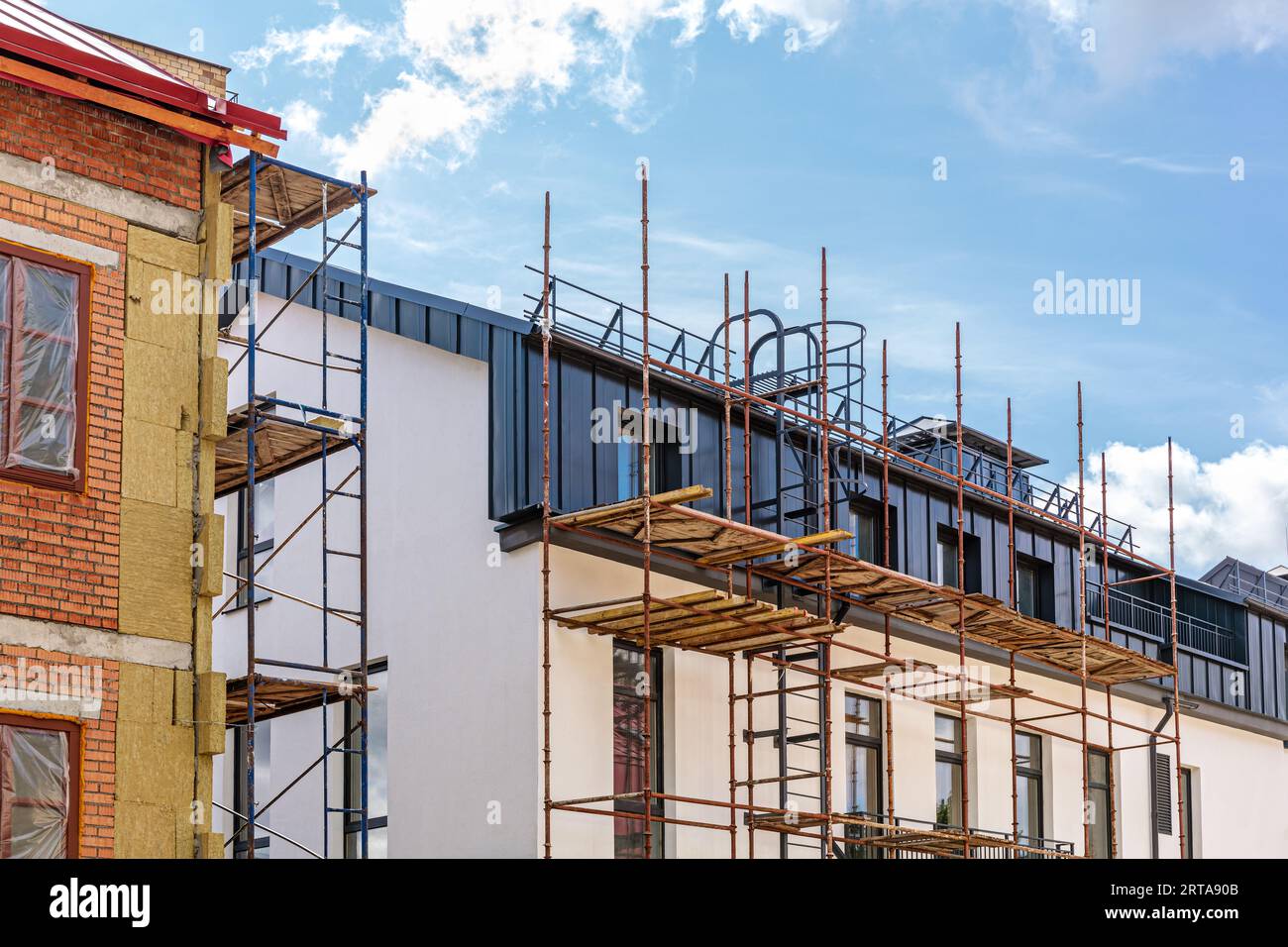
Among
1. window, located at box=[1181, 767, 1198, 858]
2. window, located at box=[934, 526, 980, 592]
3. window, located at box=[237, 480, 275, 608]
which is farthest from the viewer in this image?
window, located at box=[1181, 767, 1198, 858]

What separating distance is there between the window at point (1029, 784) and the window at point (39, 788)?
1643cm

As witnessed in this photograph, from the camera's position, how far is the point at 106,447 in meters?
14.9

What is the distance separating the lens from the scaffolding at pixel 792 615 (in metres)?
19.6

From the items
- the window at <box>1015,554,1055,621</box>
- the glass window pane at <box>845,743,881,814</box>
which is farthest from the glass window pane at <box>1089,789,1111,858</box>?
the glass window pane at <box>845,743,881,814</box>

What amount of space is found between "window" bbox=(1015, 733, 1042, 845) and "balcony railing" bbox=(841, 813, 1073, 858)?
267 millimetres

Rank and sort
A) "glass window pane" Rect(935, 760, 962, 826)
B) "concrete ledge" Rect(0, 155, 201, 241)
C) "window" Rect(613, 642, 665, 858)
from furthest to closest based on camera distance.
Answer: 1. "glass window pane" Rect(935, 760, 962, 826)
2. "window" Rect(613, 642, 665, 858)
3. "concrete ledge" Rect(0, 155, 201, 241)

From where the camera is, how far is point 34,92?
1512 cm

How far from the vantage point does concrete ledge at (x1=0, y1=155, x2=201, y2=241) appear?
49.0 feet

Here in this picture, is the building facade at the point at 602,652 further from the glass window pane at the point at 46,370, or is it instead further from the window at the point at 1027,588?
the glass window pane at the point at 46,370

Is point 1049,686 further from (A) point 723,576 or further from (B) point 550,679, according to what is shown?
(B) point 550,679

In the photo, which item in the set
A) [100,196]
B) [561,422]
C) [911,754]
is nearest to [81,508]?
[100,196]

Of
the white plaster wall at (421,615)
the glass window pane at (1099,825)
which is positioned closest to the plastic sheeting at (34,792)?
the white plaster wall at (421,615)
